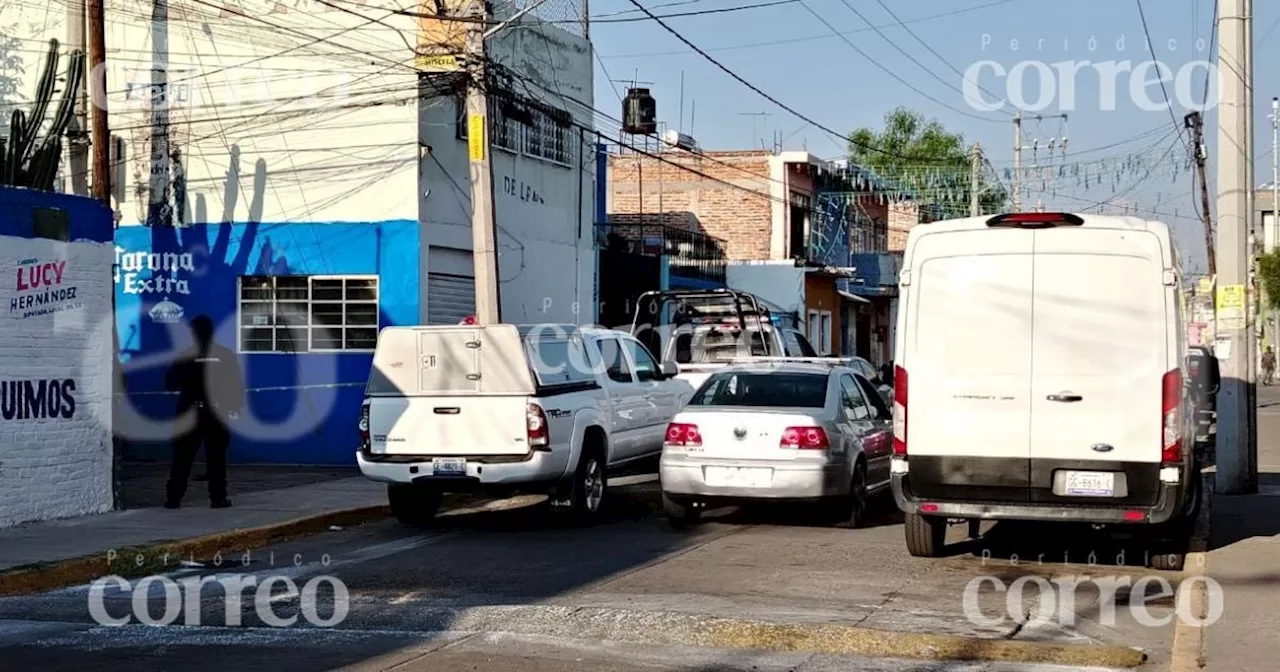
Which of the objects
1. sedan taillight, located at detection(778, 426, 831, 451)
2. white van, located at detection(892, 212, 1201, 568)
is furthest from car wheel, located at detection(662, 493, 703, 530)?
white van, located at detection(892, 212, 1201, 568)

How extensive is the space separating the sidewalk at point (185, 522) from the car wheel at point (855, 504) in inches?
189

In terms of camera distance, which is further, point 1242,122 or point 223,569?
point 1242,122

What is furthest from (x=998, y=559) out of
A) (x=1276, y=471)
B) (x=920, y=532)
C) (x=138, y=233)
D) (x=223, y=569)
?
(x=138, y=233)

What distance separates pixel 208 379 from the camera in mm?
15016

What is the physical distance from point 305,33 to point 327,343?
14.5 ft

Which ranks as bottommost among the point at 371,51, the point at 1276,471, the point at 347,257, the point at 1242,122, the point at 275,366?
the point at 1276,471

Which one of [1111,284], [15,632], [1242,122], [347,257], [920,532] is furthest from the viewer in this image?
[347,257]

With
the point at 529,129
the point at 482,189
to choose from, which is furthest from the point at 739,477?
the point at 529,129

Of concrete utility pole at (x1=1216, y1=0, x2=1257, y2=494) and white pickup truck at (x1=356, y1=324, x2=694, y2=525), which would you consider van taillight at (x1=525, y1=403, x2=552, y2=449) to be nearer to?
white pickup truck at (x1=356, y1=324, x2=694, y2=525)

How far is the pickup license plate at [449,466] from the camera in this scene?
14.1m

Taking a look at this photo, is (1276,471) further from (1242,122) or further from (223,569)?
(223,569)

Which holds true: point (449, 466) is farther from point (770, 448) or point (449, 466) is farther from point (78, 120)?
point (78, 120)

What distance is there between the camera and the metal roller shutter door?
21.6 metres

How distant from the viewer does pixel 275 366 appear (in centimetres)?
2155
